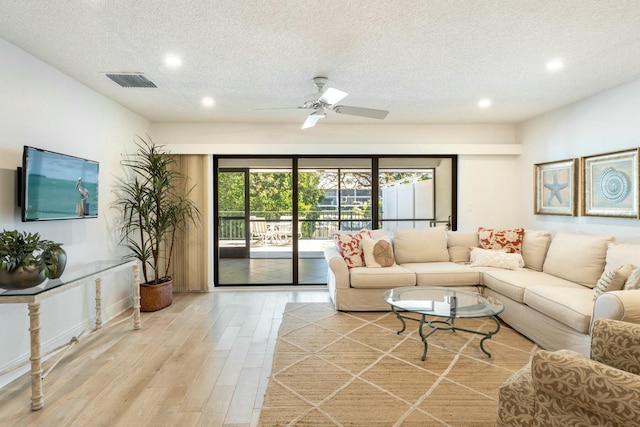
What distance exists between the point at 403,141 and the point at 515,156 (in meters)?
1.73

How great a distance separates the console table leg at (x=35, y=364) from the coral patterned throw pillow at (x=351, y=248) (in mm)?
2946

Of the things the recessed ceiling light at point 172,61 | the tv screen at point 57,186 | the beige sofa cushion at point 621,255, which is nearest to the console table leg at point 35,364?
the tv screen at point 57,186

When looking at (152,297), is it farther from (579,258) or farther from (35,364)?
(579,258)

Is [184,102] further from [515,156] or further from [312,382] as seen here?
[515,156]

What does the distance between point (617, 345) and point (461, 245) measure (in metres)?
3.14

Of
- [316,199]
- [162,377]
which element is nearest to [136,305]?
[162,377]

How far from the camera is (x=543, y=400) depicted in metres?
1.40

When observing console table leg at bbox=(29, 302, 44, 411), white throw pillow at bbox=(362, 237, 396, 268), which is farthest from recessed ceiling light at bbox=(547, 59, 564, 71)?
console table leg at bbox=(29, 302, 44, 411)

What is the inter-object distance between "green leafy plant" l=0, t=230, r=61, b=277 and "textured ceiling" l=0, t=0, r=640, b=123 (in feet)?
4.73

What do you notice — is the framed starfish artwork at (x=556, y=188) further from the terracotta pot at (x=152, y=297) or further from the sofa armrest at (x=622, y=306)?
the terracotta pot at (x=152, y=297)

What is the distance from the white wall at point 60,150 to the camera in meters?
2.50

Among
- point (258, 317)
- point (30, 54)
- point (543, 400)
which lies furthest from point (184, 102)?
point (543, 400)

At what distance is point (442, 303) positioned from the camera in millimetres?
3025

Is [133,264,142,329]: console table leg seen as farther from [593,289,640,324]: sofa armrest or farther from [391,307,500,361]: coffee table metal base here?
[593,289,640,324]: sofa armrest
